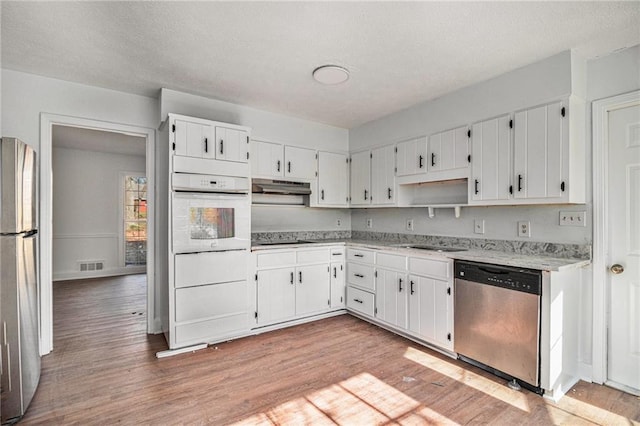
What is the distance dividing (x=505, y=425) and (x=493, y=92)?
2.58 m

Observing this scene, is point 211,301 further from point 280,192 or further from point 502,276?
point 502,276

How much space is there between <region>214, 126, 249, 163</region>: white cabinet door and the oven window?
0.54 metres

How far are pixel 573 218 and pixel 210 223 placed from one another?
3144 millimetres

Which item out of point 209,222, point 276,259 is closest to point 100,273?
point 209,222

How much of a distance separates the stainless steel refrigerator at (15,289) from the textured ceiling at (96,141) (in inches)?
115

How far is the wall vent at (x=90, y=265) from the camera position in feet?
20.5

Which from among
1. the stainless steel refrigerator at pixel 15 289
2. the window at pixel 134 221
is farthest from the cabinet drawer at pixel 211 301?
the window at pixel 134 221

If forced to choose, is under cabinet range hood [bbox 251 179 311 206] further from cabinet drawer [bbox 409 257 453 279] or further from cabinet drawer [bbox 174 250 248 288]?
cabinet drawer [bbox 409 257 453 279]

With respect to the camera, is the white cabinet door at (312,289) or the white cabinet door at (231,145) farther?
the white cabinet door at (312,289)

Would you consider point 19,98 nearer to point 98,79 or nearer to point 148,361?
point 98,79

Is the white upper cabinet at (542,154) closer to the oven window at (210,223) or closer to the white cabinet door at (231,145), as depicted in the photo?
the white cabinet door at (231,145)

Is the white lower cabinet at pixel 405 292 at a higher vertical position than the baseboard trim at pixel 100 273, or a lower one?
higher

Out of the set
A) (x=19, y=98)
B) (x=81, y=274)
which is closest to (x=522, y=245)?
(x=19, y=98)

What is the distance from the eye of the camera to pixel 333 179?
439cm
